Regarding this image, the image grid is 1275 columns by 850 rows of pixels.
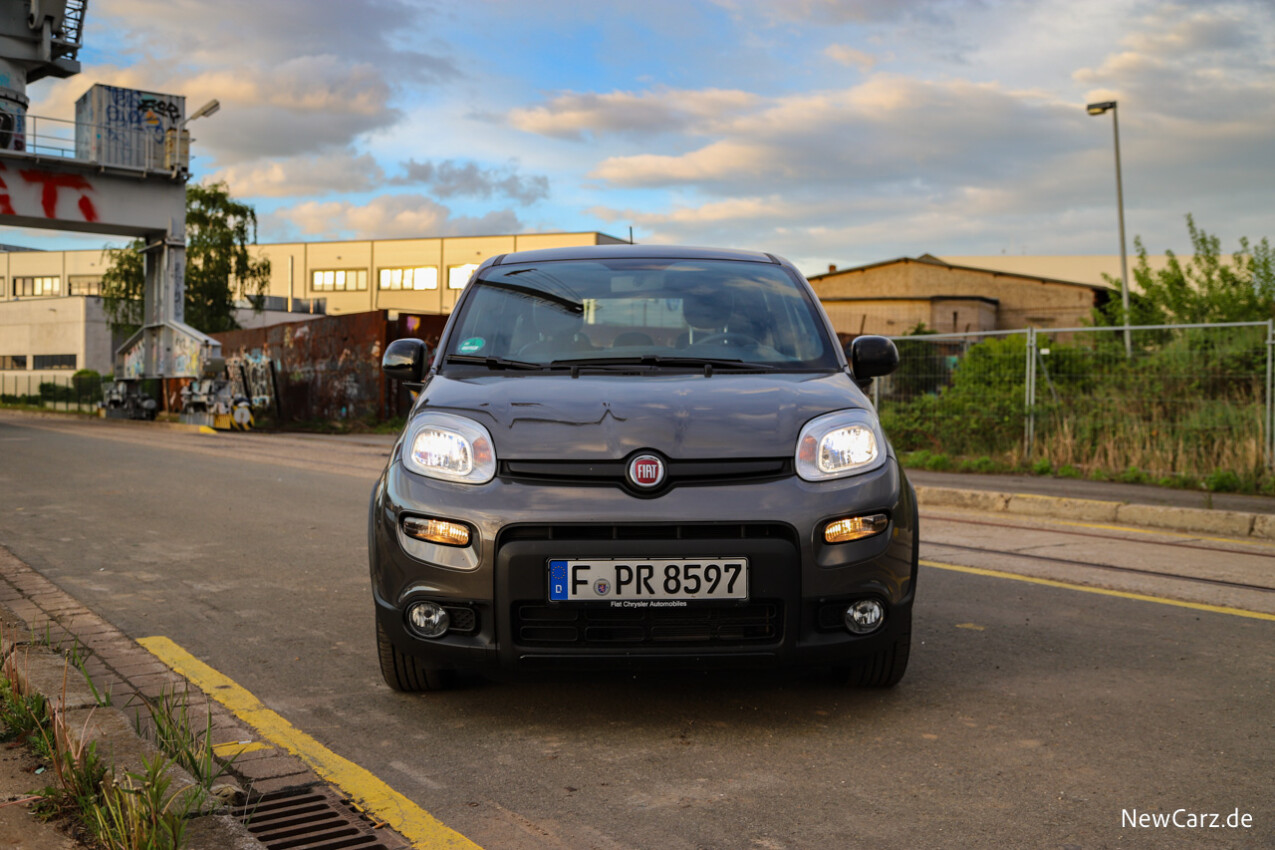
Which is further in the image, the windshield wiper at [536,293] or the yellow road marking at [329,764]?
the windshield wiper at [536,293]

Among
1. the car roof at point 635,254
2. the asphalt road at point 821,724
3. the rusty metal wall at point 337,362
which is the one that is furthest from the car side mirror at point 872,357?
the rusty metal wall at point 337,362

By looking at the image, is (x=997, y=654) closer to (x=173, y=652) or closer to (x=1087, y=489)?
(x=173, y=652)

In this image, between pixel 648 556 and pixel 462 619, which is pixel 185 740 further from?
pixel 648 556

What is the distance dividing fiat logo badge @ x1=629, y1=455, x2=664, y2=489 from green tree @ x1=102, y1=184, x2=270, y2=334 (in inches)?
2034

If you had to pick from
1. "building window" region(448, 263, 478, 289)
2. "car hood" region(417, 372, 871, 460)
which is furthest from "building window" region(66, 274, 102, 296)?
"car hood" region(417, 372, 871, 460)

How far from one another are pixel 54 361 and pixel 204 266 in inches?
932

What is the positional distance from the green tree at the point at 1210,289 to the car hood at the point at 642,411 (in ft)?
54.1

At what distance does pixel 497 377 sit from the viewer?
4.05 meters

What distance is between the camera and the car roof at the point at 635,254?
4.92 metres

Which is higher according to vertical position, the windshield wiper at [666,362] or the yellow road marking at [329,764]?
the windshield wiper at [666,362]

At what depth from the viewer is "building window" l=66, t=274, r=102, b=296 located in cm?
7925

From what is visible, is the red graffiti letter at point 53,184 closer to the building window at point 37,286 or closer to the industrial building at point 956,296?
the industrial building at point 956,296

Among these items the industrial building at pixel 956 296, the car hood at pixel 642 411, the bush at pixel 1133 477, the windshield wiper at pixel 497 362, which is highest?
the industrial building at pixel 956 296

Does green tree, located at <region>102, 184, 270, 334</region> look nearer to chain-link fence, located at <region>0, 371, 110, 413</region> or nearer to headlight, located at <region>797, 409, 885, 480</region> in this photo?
chain-link fence, located at <region>0, 371, 110, 413</region>
